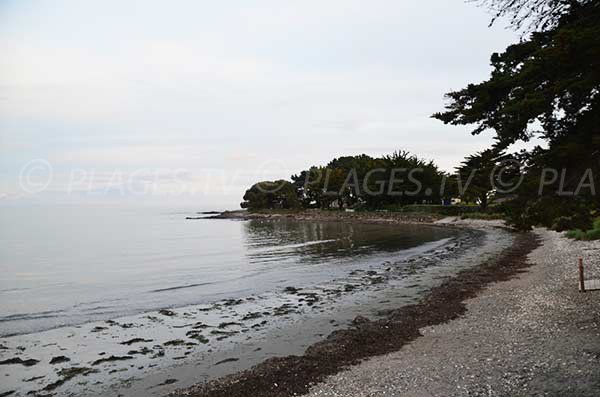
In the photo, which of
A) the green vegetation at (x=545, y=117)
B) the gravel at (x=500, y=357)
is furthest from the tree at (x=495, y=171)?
the gravel at (x=500, y=357)

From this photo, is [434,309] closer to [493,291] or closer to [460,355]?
[493,291]

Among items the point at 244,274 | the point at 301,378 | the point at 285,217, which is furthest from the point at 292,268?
the point at 285,217

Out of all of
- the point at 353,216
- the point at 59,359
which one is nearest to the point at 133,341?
the point at 59,359

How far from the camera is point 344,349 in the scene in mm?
11219

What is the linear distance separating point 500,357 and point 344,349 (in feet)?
12.3

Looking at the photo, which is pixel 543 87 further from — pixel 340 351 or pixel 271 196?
pixel 271 196

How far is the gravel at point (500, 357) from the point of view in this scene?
24.9 ft

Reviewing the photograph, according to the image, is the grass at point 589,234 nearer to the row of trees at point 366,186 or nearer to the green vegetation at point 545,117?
the green vegetation at point 545,117

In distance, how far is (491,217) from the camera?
64375 mm

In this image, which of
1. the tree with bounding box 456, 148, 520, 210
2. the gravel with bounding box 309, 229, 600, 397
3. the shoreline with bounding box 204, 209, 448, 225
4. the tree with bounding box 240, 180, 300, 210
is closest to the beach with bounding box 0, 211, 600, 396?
the gravel with bounding box 309, 229, 600, 397

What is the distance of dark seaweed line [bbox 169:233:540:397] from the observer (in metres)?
9.06

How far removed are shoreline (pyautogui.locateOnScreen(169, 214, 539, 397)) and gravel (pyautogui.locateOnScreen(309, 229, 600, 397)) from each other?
46 centimetres

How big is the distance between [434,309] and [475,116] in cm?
857

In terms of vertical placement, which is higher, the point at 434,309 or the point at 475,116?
the point at 475,116
